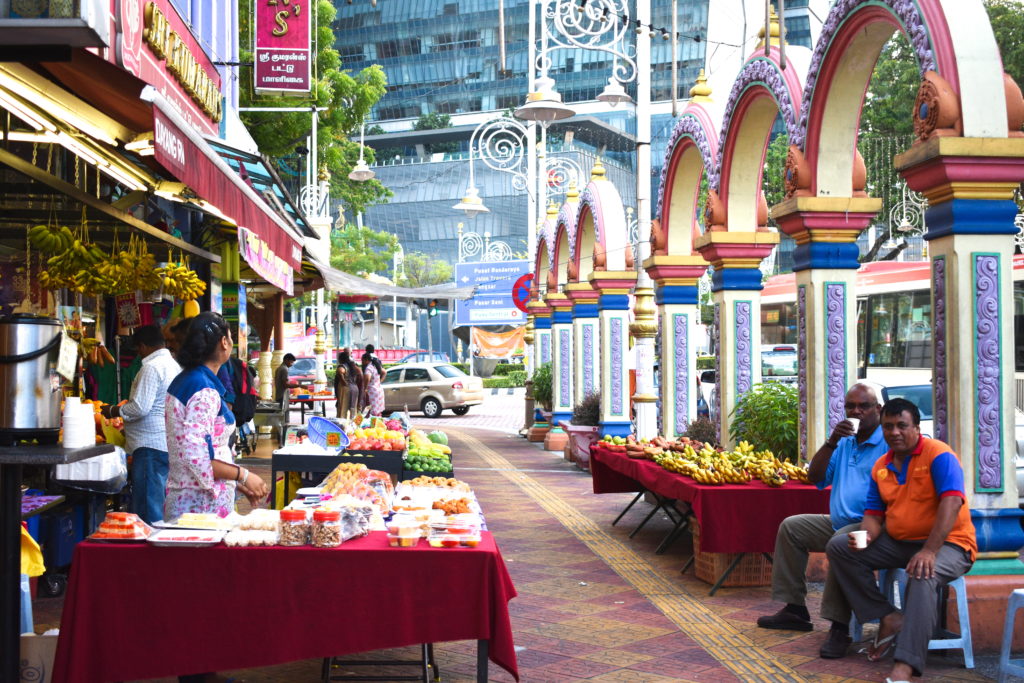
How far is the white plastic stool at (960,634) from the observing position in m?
5.93

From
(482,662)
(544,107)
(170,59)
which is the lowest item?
(482,662)

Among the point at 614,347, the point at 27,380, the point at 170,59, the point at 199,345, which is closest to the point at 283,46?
the point at 170,59

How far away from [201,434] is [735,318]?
6.95 metres

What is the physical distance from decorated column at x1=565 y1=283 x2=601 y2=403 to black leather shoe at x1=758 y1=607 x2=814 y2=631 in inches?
455

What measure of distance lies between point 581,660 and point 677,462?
2902mm

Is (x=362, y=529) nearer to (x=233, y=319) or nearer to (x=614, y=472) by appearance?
(x=614, y=472)

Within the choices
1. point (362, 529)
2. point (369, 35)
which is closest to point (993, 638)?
point (362, 529)

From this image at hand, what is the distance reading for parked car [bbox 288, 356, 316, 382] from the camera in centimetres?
3421

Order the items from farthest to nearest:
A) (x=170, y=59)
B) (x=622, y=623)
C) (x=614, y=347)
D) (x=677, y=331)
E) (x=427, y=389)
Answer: (x=427, y=389)
(x=614, y=347)
(x=677, y=331)
(x=170, y=59)
(x=622, y=623)

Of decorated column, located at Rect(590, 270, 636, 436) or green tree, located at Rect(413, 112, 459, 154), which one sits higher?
green tree, located at Rect(413, 112, 459, 154)

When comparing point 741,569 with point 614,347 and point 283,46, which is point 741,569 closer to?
point 614,347

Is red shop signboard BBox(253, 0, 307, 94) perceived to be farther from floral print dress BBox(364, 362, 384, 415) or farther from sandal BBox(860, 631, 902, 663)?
sandal BBox(860, 631, 902, 663)

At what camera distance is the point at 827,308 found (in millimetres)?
8742

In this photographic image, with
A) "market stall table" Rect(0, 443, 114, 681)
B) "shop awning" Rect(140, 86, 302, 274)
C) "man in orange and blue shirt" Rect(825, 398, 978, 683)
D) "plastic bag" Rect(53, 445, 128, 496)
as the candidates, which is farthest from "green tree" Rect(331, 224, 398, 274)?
"market stall table" Rect(0, 443, 114, 681)
